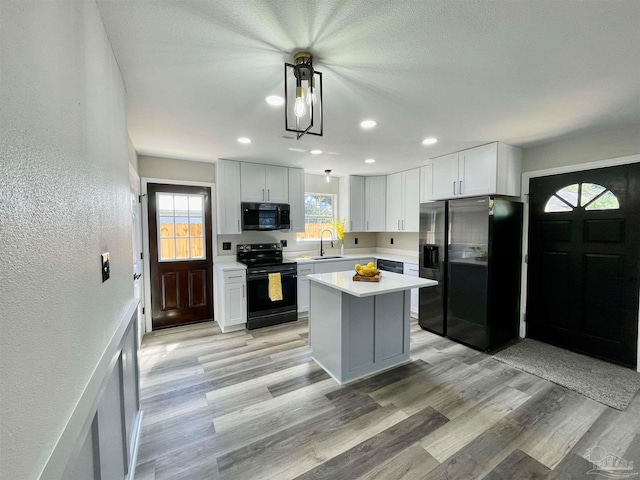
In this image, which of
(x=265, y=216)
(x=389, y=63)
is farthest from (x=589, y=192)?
(x=265, y=216)

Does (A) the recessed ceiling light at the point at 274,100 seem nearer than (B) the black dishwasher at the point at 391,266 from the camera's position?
Yes

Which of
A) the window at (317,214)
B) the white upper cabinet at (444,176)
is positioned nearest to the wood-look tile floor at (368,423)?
the white upper cabinet at (444,176)

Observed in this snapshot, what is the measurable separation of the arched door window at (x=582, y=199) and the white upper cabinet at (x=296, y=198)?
327cm

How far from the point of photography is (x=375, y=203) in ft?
16.7

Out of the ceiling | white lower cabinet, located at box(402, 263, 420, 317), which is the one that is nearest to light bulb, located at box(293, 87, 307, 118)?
the ceiling

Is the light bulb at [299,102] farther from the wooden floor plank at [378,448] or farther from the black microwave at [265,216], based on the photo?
the black microwave at [265,216]

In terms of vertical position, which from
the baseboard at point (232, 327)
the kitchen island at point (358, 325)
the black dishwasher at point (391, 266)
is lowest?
the baseboard at point (232, 327)

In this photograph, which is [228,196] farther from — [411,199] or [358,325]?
[411,199]

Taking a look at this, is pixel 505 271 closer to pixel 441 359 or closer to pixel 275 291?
pixel 441 359

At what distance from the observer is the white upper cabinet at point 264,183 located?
13.3ft

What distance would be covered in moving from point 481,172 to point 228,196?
10.9ft

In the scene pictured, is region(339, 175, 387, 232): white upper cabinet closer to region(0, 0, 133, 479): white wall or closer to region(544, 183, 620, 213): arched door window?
region(544, 183, 620, 213): arched door window

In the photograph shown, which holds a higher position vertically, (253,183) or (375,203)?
(253,183)

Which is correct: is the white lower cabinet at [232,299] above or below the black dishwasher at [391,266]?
below
